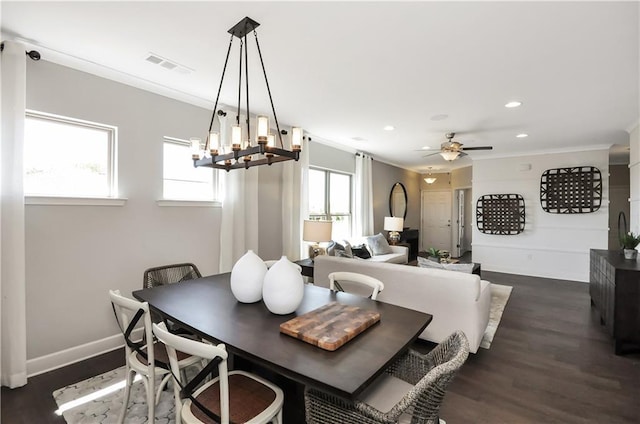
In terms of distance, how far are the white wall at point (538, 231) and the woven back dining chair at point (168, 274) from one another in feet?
21.6

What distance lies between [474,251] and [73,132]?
25.3 ft

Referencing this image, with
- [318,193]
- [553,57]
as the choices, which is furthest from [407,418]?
[318,193]

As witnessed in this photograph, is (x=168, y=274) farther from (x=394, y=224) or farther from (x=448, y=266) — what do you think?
(x=394, y=224)

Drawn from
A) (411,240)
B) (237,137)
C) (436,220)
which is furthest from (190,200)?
(436,220)

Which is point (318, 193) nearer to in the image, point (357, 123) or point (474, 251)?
point (357, 123)

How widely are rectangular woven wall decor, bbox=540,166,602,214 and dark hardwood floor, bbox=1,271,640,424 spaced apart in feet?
10.8

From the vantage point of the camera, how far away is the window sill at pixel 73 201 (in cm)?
249

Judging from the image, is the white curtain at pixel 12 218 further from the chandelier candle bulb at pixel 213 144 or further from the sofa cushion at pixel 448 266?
the sofa cushion at pixel 448 266

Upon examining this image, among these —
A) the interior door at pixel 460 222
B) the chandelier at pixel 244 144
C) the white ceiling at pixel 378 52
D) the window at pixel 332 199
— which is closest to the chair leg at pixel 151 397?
the chandelier at pixel 244 144

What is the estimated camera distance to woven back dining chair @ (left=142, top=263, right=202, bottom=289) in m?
2.61

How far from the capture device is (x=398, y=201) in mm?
8609

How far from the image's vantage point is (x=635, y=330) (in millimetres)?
2881

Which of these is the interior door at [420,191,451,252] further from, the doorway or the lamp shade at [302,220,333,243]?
the lamp shade at [302,220,333,243]

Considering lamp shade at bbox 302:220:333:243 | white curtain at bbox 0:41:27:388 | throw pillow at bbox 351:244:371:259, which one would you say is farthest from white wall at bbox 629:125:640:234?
white curtain at bbox 0:41:27:388
